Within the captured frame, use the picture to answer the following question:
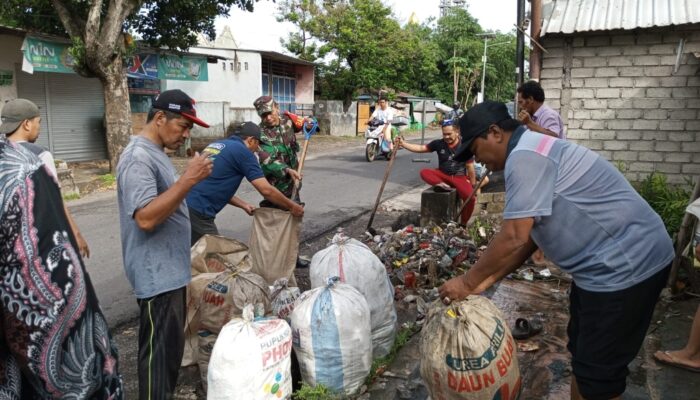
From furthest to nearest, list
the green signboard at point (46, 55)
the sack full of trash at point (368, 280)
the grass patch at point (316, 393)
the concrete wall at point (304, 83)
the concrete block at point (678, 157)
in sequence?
the concrete wall at point (304, 83) < the green signboard at point (46, 55) < the concrete block at point (678, 157) < the sack full of trash at point (368, 280) < the grass patch at point (316, 393)

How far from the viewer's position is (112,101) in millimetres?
11719

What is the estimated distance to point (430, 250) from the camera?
5590mm

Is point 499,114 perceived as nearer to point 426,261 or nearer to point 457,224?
point 426,261

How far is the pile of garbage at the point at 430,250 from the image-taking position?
5.06 m

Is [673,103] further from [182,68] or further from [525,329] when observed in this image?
[182,68]

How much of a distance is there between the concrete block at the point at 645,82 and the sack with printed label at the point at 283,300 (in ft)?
17.6

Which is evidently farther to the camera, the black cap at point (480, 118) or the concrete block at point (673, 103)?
the concrete block at point (673, 103)

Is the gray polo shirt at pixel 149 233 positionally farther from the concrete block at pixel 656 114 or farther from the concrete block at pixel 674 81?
the concrete block at pixel 674 81

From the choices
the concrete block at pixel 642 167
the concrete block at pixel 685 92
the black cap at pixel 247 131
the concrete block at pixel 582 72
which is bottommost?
the concrete block at pixel 642 167

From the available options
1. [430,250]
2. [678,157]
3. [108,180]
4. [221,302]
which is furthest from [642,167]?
[108,180]

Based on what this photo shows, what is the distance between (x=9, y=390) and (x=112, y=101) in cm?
1137

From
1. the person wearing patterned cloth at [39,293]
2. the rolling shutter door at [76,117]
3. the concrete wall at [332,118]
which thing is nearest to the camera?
the person wearing patterned cloth at [39,293]

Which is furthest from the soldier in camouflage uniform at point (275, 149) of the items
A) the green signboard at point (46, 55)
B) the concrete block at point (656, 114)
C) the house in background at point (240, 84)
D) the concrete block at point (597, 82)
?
the house in background at point (240, 84)

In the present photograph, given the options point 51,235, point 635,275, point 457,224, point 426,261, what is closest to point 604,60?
point 457,224
